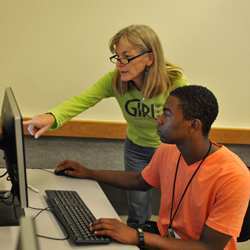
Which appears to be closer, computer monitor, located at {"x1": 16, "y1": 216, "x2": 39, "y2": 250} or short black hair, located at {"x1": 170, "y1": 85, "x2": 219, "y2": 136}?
computer monitor, located at {"x1": 16, "y1": 216, "x2": 39, "y2": 250}

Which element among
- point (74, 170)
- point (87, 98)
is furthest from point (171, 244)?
point (87, 98)

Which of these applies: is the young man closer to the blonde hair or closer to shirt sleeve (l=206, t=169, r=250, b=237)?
shirt sleeve (l=206, t=169, r=250, b=237)

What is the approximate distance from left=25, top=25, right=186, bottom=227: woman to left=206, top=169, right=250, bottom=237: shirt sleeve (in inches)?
23.2

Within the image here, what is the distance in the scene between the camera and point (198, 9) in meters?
2.60

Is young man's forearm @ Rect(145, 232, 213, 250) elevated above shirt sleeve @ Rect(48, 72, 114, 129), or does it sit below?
below

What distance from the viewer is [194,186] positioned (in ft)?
5.10

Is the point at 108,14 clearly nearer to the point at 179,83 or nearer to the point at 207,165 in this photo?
the point at 179,83

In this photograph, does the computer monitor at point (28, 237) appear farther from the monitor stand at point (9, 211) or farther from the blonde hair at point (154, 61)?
the blonde hair at point (154, 61)

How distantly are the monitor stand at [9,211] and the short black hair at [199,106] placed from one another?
25.9 inches

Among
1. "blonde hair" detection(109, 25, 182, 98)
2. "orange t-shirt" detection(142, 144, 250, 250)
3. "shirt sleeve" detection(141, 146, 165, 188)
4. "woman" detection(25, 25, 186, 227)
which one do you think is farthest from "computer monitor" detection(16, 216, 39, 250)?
"blonde hair" detection(109, 25, 182, 98)

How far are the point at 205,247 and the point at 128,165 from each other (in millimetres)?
997

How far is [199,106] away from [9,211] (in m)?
0.76

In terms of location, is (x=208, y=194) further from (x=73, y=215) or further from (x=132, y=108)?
(x=132, y=108)

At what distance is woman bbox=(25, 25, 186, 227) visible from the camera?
2.04 meters
